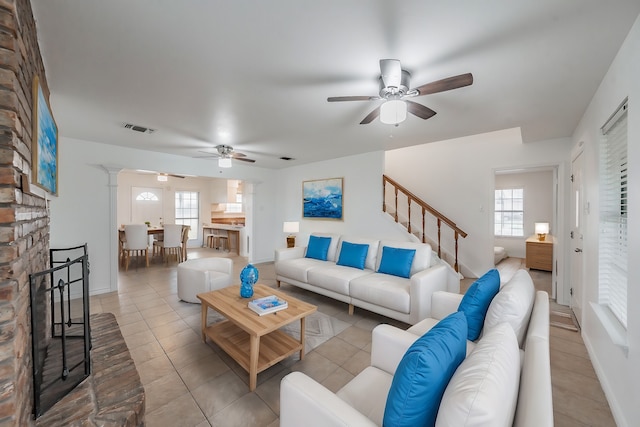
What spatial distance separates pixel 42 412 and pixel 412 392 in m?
1.75

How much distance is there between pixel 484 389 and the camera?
0.78m

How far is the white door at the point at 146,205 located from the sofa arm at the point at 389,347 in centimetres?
834

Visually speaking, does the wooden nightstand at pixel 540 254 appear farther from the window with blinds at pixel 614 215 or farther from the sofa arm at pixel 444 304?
the sofa arm at pixel 444 304

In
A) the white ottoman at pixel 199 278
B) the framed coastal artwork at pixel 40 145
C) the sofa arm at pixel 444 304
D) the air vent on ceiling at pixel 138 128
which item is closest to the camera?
the framed coastal artwork at pixel 40 145

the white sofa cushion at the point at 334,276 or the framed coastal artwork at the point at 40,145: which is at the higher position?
the framed coastal artwork at the point at 40,145

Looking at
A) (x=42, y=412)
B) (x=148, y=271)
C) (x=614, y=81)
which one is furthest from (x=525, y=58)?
(x=148, y=271)

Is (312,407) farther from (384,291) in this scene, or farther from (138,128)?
(138,128)

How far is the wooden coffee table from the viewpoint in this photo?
1995 millimetres

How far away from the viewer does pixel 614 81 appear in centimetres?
191

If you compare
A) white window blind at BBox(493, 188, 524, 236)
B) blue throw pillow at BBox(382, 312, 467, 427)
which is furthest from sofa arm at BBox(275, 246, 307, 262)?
white window blind at BBox(493, 188, 524, 236)

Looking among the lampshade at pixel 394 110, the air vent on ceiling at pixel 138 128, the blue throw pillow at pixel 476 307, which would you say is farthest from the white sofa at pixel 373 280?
the air vent on ceiling at pixel 138 128

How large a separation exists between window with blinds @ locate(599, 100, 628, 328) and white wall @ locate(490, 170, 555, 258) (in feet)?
16.8

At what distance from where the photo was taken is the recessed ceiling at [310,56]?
4.75 ft

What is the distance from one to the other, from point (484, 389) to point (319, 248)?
3658 millimetres
